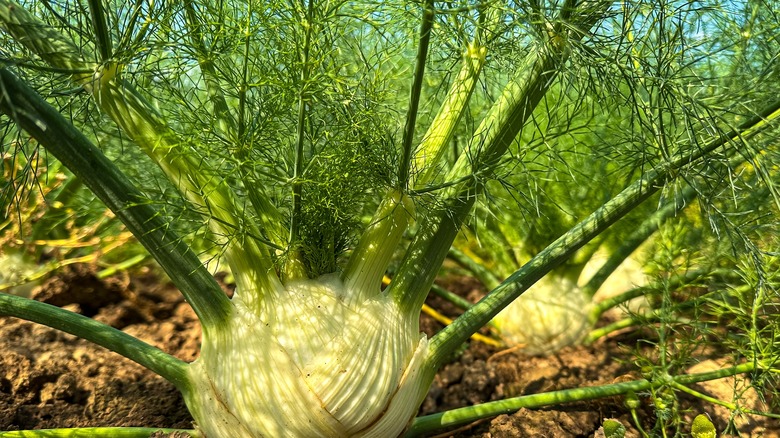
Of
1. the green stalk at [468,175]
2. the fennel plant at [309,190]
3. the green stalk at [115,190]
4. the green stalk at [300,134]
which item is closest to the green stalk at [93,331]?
the fennel plant at [309,190]

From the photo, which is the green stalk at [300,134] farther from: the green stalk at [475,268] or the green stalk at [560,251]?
the green stalk at [475,268]

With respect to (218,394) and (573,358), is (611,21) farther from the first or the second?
(573,358)

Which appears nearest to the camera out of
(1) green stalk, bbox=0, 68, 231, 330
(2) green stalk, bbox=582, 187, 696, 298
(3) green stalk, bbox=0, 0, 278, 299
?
(1) green stalk, bbox=0, 68, 231, 330

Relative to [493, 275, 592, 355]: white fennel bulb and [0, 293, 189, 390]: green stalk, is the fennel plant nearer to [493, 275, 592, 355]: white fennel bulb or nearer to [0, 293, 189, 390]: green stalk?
[0, 293, 189, 390]: green stalk

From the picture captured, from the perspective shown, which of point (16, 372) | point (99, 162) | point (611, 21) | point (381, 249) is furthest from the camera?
point (16, 372)

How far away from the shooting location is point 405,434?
1405 millimetres

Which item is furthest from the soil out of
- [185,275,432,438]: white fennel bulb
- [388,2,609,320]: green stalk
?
[388,2,609,320]: green stalk

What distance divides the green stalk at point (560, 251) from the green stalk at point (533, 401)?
123 mm

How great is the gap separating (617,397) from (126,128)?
123 centimetres

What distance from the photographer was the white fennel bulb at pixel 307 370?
1.25 metres

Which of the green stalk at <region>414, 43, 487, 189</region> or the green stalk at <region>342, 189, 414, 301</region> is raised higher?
the green stalk at <region>414, 43, 487, 189</region>

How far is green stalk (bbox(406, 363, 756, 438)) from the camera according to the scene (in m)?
1.42

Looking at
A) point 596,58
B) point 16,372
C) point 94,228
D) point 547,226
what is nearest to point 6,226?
point 94,228

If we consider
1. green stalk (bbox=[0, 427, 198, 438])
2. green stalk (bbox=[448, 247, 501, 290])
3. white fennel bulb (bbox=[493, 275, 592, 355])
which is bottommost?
green stalk (bbox=[0, 427, 198, 438])
